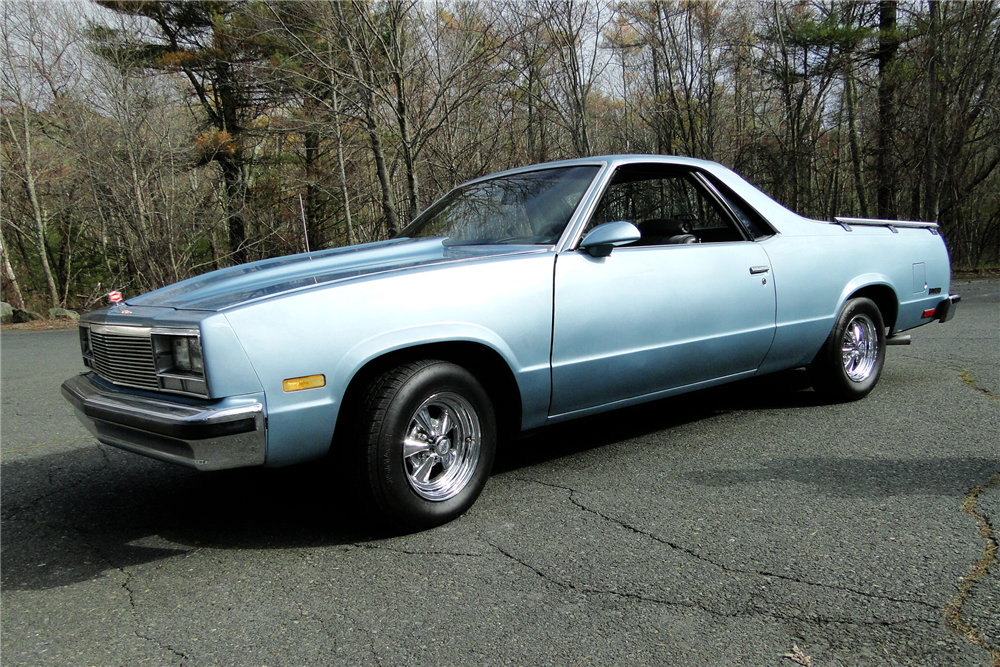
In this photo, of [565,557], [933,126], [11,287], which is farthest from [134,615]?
[11,287]

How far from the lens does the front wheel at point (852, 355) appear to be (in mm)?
4695

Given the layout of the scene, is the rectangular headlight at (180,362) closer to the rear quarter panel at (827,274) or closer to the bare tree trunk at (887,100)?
the rear quarter panel at (827,274)

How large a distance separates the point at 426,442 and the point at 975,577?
203 centimetres

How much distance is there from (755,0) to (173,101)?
54.7ft

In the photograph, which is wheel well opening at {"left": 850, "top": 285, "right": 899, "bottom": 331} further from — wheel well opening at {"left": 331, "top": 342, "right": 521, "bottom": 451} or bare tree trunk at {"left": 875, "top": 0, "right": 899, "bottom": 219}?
bare tree trunk at {"left": 875, "top": 0, "right": 899, "bottom": 219}

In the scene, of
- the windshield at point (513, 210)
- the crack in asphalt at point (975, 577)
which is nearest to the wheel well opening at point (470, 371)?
the windshield at point (513, 210)

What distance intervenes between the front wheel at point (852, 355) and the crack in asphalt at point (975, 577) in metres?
1.49

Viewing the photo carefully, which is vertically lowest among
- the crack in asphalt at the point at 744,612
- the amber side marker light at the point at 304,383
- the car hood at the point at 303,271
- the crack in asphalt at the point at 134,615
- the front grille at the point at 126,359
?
the crack in asphalt at the point at 744,612

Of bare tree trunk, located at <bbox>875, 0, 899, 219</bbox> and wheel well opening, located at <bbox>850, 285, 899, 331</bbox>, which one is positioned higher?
bare tree trunk, located at <bbox>875, 0, 899, 219</bbox>

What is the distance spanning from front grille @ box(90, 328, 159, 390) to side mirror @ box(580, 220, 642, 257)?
6.43ft

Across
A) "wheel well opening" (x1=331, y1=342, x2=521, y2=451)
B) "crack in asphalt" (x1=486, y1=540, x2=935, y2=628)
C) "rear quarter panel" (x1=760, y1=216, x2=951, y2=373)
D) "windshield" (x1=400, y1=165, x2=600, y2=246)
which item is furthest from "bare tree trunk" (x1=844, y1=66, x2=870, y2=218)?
"crack in asphalt" (x1=486, y1=540, x2=935, y2=628)

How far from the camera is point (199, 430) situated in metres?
2.54

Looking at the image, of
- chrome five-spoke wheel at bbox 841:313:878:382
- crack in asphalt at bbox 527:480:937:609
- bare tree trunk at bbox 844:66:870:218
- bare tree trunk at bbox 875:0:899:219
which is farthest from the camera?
bare tree trunk at bbox 844:66:870:218

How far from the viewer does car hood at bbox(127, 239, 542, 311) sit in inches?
117
